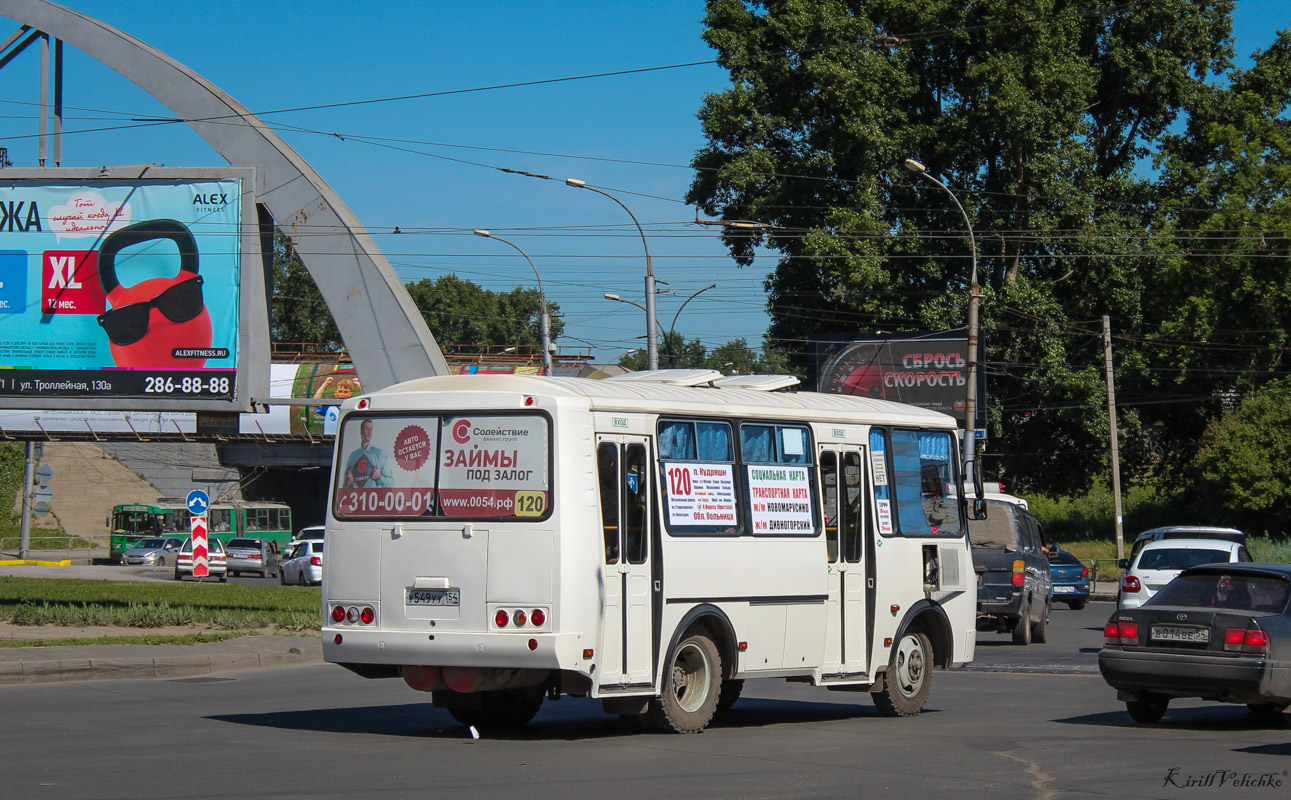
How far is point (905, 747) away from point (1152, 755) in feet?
5.78

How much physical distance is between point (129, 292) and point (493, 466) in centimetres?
1493

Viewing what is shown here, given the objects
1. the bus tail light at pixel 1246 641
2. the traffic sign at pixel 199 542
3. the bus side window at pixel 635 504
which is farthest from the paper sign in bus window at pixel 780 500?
the traffic sign at pixel 199 542

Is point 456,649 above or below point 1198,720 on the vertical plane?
above

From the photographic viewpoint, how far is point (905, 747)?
1077 cm

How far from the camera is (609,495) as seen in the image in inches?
434

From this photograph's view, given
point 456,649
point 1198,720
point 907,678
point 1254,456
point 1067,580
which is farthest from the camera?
point 1254,456

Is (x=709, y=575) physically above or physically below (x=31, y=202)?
below

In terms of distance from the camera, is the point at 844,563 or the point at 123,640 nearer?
the point at 844,563

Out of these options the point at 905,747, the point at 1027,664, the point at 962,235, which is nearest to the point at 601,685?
the point at 905,747

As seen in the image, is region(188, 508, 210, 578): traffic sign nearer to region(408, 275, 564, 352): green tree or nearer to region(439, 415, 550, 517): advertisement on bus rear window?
region(439, 415, 550, 517): advertisement on bus rear window

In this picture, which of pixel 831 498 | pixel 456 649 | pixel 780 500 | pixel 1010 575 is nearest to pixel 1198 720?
pixel 831 498

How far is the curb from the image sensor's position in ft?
50.0

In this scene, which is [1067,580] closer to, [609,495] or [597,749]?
[609,495]

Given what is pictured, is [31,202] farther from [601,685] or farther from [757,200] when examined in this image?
[757,200]
